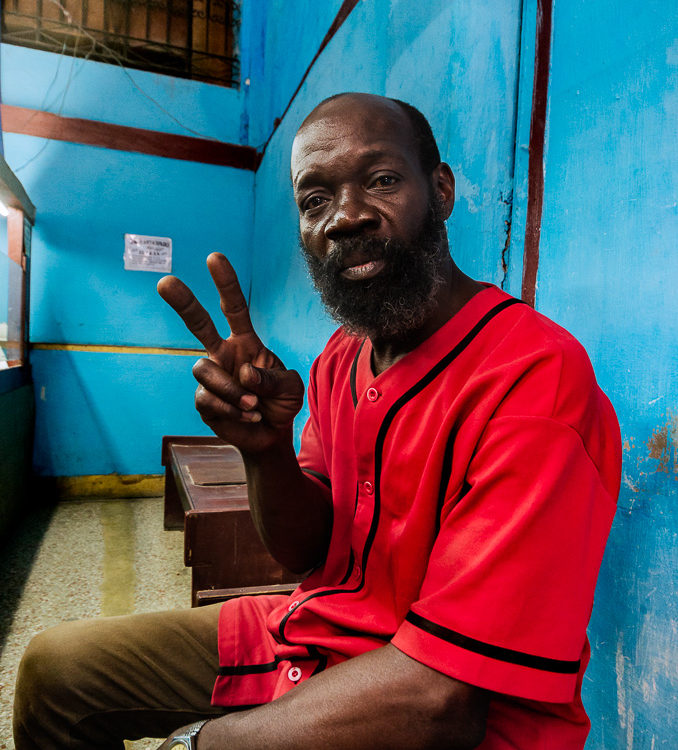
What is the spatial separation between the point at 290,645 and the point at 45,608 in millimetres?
1922

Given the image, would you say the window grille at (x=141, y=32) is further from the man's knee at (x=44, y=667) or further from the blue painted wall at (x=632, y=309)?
the man's knee at (x=44, y=667)

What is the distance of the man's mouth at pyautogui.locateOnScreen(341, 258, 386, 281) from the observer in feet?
3.07

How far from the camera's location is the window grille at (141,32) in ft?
12.9

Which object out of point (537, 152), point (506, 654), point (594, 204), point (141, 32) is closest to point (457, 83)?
point (537, 152)

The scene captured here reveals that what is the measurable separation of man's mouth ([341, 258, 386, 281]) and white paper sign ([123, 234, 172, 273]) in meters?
3.54

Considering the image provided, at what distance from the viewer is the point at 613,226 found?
3.05 feet

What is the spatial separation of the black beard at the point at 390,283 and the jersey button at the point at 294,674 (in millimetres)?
583

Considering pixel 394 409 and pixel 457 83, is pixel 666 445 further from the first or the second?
pixel 457 83

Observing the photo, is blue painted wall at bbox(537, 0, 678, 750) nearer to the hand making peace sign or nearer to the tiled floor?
the hand making peace sign

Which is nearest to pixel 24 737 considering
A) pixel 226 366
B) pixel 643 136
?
pixel 226 366

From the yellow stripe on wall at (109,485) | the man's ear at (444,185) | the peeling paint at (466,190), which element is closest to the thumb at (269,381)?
the man's ear at (444,185)

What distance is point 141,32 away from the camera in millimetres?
4164

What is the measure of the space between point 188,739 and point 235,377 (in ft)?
1.70

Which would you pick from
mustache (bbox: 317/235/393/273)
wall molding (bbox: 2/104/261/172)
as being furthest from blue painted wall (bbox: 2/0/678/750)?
wall molding (bbox: 2/104/261/172)
